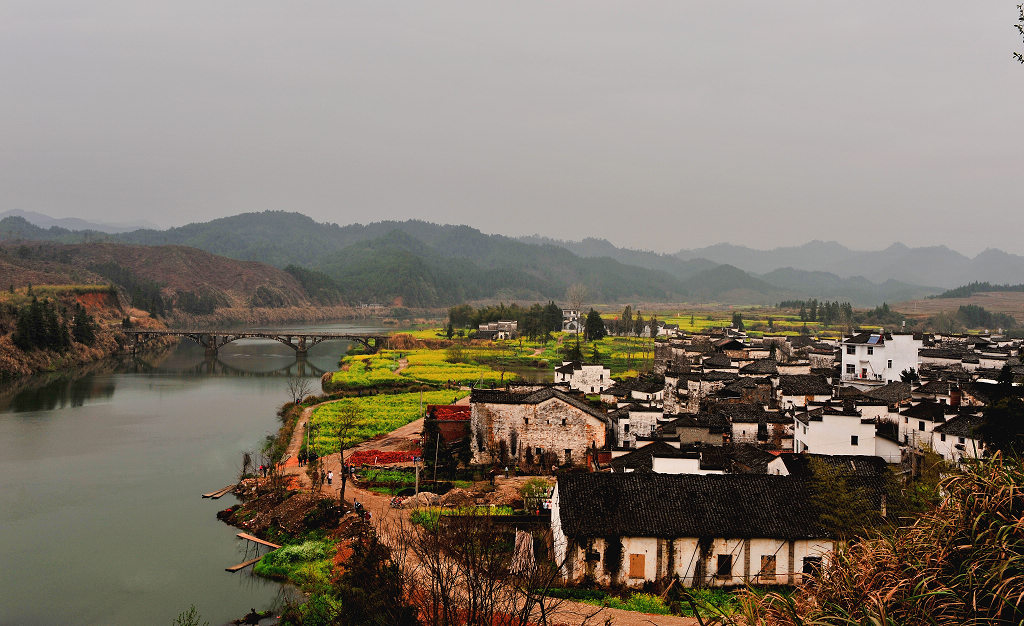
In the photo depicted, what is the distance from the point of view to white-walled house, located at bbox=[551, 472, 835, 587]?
50.9 ft

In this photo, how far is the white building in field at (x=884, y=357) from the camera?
39.4 metres

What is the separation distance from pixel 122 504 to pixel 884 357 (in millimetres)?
37585

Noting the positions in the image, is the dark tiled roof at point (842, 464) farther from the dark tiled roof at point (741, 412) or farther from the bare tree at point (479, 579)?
the bare tree at point (479, 579)

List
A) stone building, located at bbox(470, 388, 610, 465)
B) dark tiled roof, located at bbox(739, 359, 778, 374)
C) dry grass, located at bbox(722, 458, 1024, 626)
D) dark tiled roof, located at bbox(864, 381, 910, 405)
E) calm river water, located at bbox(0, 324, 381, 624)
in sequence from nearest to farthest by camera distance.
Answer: dry grass, located at bbox(722, 458, 1024, 626) < calm river water, located at bbox(0, 324, 381, 624) < stone building, located at bbox(470, 388, 610, 465) < dark tiled roof, located at bbox(864, 381, 910, 405) < dark tiled roof, located at bbox(739, 359, 778, 374)

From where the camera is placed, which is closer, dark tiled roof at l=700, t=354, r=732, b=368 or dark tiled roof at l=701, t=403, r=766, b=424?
dark tiled roof at l=701, t=403, r=766, b=424

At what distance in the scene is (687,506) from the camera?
53.7 ft

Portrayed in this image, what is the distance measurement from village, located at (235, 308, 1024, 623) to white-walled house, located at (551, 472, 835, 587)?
0.03 m

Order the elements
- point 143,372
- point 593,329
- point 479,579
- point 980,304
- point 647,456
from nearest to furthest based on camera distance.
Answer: point 479,579, point 647,456, point 143,372, point 593,329, point 980,304

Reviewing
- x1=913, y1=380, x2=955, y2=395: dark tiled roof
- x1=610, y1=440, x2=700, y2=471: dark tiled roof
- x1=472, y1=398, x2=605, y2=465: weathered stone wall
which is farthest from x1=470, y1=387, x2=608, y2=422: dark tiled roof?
x1=913, y1=380, x2=955, y2=395: dark tiled roof

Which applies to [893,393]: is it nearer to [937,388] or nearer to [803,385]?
[937,388]

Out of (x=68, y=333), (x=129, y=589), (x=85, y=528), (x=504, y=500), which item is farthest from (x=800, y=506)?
(x=68, y=333)

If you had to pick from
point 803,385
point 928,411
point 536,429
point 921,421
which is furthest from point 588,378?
point 928,411

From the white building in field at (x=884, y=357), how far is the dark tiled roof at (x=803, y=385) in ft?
22.5

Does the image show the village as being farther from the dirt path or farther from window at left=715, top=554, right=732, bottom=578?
the dirt path
